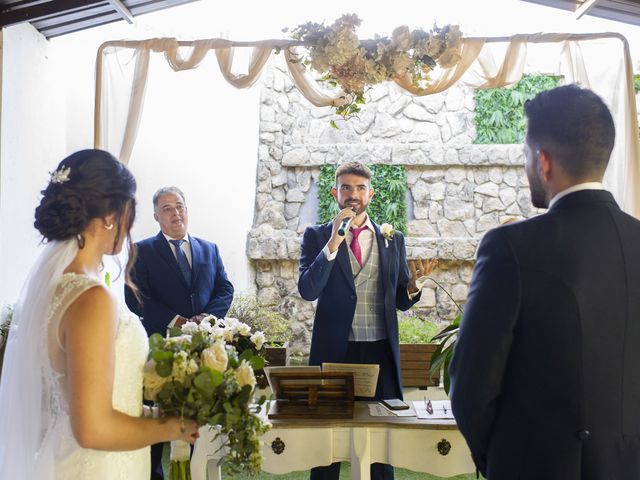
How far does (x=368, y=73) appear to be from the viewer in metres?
4.52

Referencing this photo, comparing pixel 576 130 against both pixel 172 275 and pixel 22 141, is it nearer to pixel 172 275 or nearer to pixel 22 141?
pixel 172 275

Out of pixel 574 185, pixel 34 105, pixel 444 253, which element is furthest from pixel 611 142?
pixel 444 253

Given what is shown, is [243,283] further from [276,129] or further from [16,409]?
[16,409]

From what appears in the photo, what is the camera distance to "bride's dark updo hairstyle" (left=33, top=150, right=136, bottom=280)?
207 cm

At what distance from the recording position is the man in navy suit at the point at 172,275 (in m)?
4.62

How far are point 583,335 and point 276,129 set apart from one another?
22.7ft

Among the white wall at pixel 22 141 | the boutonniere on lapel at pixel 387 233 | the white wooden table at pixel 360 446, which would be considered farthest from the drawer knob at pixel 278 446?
the white wall at pixel 22 141

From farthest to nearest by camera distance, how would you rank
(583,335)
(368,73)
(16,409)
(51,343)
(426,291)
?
(426,291) < (368,73) < (16,409) < (51,343) < (583,335)

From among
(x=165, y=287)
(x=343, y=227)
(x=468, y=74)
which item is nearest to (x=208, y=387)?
(x=343, y=227)

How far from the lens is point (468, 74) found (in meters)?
4.87

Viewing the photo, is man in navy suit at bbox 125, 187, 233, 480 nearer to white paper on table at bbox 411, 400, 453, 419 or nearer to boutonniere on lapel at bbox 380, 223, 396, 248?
boutonniere on lapel at bbox 380, 223, 396, 248

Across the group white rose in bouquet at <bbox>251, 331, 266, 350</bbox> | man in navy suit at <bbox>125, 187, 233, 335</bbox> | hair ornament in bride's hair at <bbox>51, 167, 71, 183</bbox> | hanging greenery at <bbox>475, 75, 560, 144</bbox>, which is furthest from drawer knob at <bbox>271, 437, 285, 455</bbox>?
hanging greenery at <bbox>475, 75, 560, 144</bbox>

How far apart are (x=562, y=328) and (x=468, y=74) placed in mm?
3316

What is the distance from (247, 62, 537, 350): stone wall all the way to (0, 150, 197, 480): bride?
19.8ft
